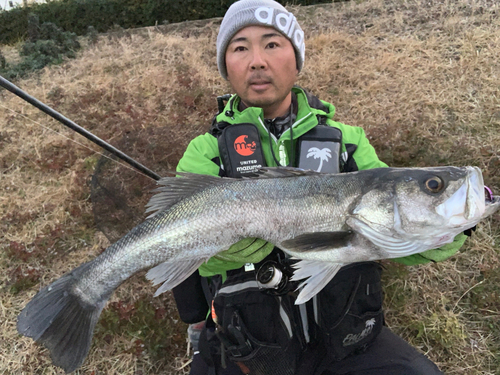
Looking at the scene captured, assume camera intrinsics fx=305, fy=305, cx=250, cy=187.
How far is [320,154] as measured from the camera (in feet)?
8.38

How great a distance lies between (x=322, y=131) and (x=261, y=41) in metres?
0.98

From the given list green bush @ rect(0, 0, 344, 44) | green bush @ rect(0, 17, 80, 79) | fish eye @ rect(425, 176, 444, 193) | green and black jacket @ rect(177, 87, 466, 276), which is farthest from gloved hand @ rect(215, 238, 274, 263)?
green bush @ rect(0, 0, 344, 44)

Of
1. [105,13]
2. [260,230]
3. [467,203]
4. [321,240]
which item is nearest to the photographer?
[467,203]

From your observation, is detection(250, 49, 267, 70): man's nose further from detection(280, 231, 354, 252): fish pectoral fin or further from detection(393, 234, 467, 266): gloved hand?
detection(393, 234, 467, 266): gloved hand

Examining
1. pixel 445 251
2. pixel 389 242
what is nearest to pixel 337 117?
pixel 445 251

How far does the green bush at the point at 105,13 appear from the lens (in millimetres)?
12438

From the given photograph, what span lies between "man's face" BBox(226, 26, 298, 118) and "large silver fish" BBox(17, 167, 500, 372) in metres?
0.91

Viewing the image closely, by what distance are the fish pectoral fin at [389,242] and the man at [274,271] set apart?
319 millimetres

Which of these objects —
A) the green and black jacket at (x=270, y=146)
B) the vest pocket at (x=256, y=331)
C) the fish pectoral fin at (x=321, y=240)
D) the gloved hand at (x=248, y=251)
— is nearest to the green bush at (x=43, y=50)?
the green and black jacket at (x=270, y=146)

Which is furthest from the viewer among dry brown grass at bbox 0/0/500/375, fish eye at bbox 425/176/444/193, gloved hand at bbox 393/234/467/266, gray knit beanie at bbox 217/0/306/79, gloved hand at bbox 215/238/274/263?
dry brown grass at bbox 0/0/500/375

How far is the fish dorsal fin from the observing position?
2.26m

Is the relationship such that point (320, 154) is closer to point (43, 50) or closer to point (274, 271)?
point (274, 271)

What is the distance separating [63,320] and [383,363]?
237cm

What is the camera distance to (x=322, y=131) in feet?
8.69
